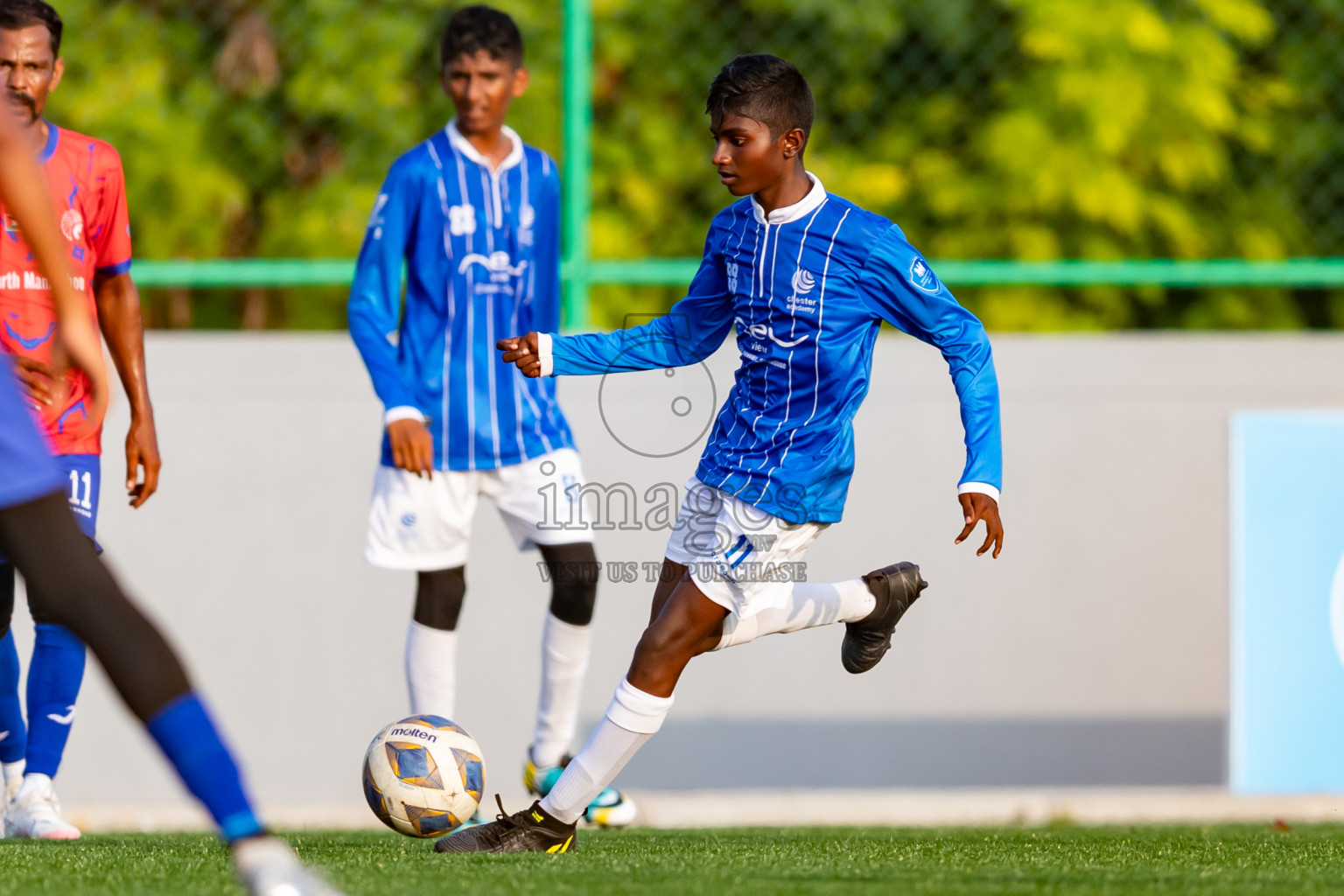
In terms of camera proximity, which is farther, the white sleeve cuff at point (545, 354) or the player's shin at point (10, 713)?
the player's shin at point (10, 713)

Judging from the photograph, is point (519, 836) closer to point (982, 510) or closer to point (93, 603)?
point (982, 510)

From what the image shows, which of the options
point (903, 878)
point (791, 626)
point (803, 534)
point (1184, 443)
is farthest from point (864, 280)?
point (1184, 443)

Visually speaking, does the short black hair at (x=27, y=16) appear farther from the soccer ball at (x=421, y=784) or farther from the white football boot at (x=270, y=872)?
the white football boot at (x=270, y=872)

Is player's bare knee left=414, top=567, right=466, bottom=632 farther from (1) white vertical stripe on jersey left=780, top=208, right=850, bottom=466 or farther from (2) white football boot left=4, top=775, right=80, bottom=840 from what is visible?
(1) white vertical stripe on jersey left=780, top=208, right=850, bottom=466

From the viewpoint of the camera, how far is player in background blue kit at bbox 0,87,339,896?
101 inches

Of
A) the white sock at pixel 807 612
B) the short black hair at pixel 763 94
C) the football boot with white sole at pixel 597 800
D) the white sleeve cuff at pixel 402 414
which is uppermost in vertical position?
the short black hair at pixel 763 94

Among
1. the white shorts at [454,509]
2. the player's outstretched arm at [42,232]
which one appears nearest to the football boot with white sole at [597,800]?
the white shorts at [454,509]

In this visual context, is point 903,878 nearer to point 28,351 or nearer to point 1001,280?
point 28,351

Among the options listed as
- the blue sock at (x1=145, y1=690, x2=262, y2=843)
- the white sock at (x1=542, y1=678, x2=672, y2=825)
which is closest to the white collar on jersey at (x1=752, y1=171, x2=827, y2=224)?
the white sock at (x1=542, y1=678, x2=672, y2=825)

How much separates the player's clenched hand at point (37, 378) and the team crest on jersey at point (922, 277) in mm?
2276

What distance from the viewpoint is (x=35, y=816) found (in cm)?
455

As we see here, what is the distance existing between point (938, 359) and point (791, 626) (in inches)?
124

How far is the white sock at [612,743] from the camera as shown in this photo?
3879mm

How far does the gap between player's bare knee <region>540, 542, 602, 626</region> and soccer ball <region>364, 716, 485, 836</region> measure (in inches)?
41.0
